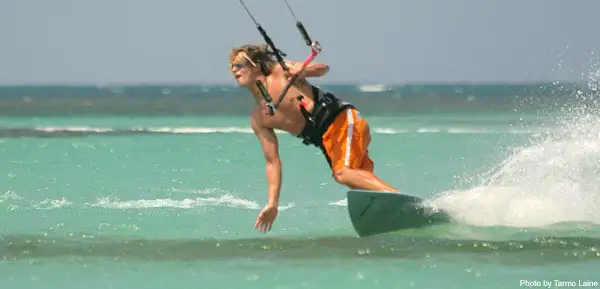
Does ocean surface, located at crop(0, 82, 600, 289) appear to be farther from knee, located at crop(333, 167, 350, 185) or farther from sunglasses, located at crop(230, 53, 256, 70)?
sunglasses, located at crop(230, 53, 256, 70)

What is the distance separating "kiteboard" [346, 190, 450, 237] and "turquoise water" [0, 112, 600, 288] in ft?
0.33

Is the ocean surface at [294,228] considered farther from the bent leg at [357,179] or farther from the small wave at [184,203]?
the bent leg at [357,179]

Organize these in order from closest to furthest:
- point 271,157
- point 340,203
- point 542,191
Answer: point 271,157, point 542,191, point 340,203

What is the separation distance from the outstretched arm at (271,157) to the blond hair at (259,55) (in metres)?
0.37

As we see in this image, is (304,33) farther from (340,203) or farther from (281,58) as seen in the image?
(340,203)

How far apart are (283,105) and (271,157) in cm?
43

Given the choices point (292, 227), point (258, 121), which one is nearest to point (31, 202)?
point (292, 227)

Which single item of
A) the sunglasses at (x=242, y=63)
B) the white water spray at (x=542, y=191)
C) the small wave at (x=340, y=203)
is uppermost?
the sunglasses at (x=242, y=63)

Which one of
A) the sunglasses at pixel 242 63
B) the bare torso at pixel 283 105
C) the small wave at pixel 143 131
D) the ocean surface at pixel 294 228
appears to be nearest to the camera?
the ocean surface at pixel 294 228

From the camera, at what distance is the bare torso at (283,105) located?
8.70 m

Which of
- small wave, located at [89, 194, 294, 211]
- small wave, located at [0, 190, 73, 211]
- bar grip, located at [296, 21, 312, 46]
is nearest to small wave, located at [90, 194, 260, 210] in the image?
small wave, located at [89, 194, 294, 211]

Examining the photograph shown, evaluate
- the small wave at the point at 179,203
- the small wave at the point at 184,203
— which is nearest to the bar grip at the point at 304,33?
the small wave at the point at 184,203

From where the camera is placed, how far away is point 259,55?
8656mm

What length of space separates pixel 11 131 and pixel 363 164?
23.5 meters
